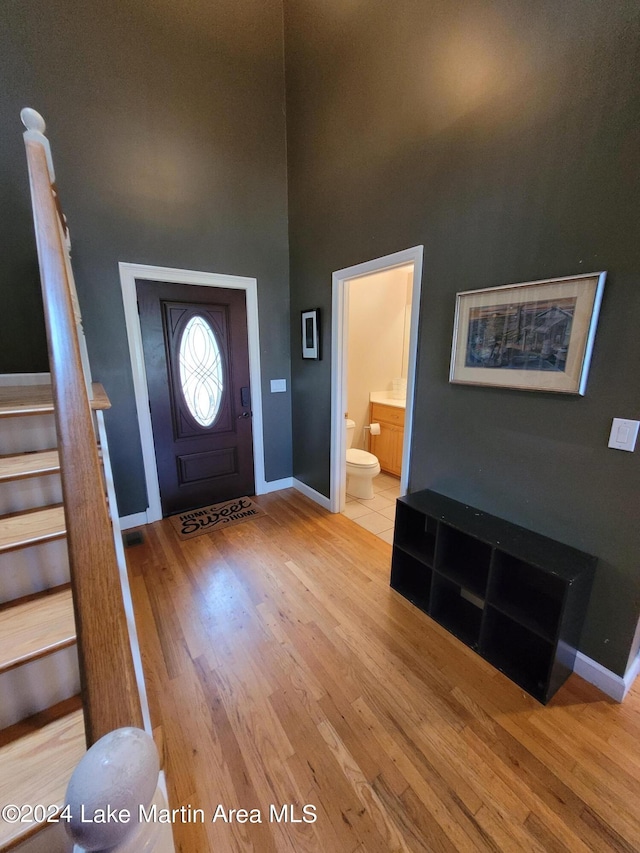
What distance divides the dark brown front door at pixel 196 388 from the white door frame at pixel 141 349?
0.15 feet

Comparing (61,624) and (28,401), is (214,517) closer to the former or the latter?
(28,401)

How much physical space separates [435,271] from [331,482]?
6.31ft

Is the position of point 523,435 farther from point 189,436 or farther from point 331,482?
point 189,436

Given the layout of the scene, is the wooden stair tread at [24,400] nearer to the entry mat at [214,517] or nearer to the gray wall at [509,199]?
the entry mat at [214,517]

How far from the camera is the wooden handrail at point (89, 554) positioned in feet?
1.61

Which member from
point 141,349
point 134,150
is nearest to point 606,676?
point 141,349

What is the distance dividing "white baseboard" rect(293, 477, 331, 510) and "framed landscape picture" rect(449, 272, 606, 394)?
181 centimetres

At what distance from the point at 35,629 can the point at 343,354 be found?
95.0 inches

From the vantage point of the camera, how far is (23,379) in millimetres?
2332

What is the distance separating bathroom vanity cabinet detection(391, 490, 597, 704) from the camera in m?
1.48

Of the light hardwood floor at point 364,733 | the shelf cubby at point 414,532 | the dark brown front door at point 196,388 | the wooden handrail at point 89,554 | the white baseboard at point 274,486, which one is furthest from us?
the white baseboard at point 274,486

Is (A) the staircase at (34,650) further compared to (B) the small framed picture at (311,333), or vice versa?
(B) the small framed picture at (311,333)

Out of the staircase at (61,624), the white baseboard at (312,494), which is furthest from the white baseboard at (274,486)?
the staircase at (61,624)

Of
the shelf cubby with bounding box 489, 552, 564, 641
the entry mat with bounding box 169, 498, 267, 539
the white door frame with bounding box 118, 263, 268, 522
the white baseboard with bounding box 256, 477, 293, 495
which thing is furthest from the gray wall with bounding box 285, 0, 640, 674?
the white baseboard with bounding box 256, 477, 293, 495
